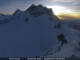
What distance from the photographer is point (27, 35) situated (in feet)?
241

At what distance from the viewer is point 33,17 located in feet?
245

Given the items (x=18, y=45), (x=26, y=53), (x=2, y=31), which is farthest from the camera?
(x=2, y=31)

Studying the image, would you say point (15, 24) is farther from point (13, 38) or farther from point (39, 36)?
point (39, 36)

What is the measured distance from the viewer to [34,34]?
73.2 meters

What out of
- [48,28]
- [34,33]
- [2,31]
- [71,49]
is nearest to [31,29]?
[34,33]

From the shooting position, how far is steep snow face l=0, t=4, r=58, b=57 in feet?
221

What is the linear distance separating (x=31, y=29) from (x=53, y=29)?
8.66m

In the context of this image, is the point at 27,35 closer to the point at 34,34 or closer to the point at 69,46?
the point at 34,34

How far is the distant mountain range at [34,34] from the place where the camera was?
65.9 m

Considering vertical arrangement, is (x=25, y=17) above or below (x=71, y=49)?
above

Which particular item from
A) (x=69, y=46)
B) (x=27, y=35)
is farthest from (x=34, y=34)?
(x=69, y=46)

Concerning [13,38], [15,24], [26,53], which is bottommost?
[26,53]

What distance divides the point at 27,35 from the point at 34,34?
2.66 meters

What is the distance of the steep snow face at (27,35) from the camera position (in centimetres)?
6731
